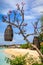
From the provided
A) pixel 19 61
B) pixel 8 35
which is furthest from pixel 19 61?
pixel 8 35

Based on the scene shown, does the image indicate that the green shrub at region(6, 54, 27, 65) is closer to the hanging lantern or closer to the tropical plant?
the tropical plant

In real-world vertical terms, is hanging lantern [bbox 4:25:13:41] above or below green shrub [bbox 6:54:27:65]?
above

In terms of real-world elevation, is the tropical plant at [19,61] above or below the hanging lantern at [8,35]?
below

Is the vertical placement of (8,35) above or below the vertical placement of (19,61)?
above

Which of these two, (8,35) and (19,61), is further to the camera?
(19,61)

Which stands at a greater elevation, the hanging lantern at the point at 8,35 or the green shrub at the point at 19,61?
the hanging lantern at the point at 8,35

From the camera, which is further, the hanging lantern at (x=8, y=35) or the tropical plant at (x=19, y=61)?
the tropical plant at (x=19, y=61)

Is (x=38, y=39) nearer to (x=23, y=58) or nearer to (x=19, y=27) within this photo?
(x=23, y=58)

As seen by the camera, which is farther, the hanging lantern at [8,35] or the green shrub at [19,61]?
the green shrub at [19,61]

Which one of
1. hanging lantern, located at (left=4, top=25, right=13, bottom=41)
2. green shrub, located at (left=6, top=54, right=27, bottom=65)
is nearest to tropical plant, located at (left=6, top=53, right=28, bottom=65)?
green shrub, located at (left=6, top=54, right=27, bottom=65)

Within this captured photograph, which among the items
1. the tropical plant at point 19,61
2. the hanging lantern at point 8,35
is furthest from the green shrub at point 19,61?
the hanging lantern at point 8,35

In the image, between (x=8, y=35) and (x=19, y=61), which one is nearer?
(x=8, y=35)

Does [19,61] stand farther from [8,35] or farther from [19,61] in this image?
[8,35]

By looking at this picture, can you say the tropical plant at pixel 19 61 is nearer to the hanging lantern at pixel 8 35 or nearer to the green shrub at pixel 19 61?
the green shrub at pixel 19 61
